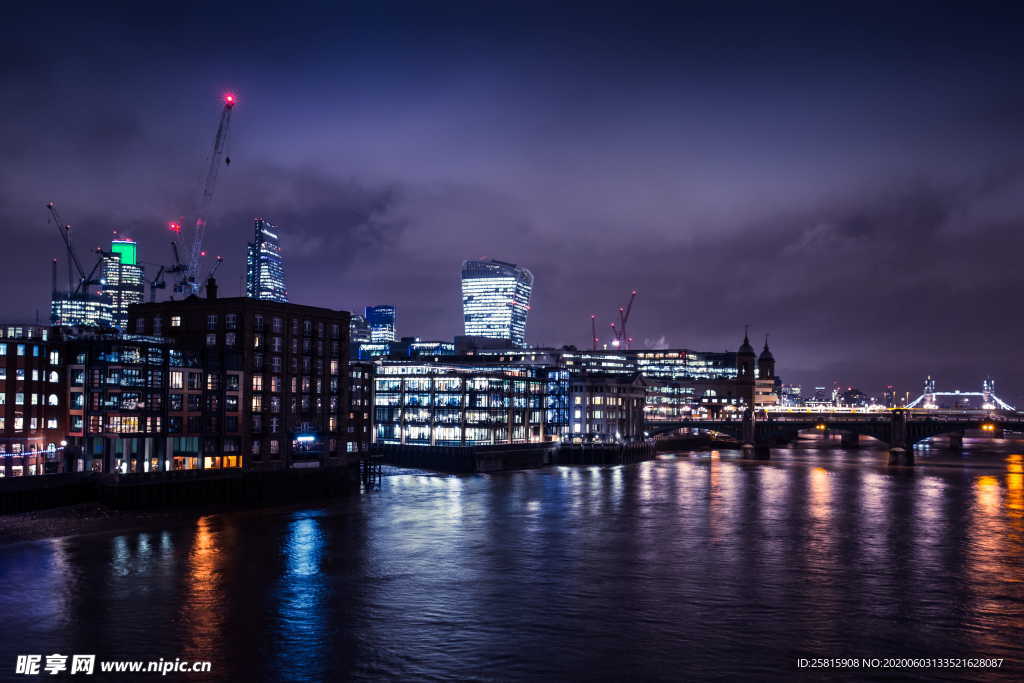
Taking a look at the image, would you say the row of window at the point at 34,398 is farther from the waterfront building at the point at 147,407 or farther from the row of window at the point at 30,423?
the waterfront building at the point at 147,407

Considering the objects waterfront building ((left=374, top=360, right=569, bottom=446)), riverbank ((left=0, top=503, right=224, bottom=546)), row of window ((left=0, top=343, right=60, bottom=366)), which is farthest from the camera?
waterfront building ((left=374, top=360, right=569, bottom=446))

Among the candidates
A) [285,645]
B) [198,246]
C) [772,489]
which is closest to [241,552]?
[285,645]

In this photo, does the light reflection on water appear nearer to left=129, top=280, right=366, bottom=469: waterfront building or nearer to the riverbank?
the riverbank

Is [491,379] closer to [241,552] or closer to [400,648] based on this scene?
[241,552]

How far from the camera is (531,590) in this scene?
5516 cm

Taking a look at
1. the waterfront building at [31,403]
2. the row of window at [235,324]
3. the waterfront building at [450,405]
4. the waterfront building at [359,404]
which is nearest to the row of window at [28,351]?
the waterfront building at [31,403]

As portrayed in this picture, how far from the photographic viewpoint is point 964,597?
53719 millimetres

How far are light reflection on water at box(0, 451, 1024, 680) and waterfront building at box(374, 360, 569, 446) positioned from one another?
73571 mm

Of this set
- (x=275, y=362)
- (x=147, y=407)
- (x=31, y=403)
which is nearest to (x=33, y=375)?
(x=31, y=403)

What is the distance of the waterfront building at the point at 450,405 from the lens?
17175cm

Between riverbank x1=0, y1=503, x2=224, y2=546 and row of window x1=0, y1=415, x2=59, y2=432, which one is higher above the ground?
row of window x1=0, y1=415, x2=59, y2=432

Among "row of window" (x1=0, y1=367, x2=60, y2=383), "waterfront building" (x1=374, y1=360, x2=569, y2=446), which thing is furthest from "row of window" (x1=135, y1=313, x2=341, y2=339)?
"waterfront building" (x1=374, y1=360, x2=569, y2=446)

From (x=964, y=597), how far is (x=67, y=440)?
88.2 meters

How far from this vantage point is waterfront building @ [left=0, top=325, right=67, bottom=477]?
97000 millimetres
